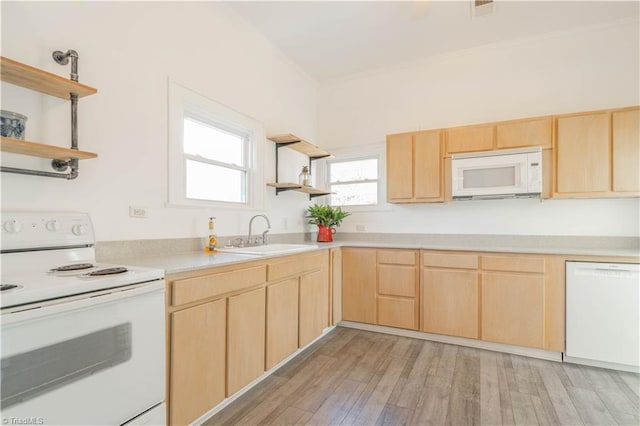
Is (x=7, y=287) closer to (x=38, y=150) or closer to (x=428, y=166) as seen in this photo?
(x=38, y=150)

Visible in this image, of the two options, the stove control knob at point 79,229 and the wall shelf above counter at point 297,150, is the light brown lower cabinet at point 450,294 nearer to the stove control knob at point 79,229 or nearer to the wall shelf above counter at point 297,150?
the wall shelf above counter at point 297,150

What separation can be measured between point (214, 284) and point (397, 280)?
6.60 feet

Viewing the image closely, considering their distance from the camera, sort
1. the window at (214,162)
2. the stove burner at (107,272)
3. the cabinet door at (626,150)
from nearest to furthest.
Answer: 1. the stove burner at (107,272)
2. the window at (214,162)
3. the cabinet door at (626,150)

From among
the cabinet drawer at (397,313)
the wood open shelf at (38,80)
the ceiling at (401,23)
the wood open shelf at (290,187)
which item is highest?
the ceiling at (401,23)

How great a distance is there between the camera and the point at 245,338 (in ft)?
6.52

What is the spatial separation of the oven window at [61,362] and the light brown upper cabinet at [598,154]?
3.46 meters

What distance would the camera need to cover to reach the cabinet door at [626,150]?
2.61 m

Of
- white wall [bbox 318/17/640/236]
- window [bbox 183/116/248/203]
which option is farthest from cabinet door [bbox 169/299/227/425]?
white wall [bbox 318/17/640/236]

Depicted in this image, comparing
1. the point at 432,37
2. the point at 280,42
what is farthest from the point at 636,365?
the point at 280,42

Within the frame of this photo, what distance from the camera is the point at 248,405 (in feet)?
6.47

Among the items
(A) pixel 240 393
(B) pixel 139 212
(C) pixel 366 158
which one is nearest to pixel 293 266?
(A) pixel 240 393

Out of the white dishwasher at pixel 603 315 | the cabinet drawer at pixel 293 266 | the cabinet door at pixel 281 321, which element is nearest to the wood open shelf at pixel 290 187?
the cabinet drawer at pixel 293 266

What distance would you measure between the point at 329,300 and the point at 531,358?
6.00 ft

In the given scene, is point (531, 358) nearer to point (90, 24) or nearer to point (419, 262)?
point (419, 262)
